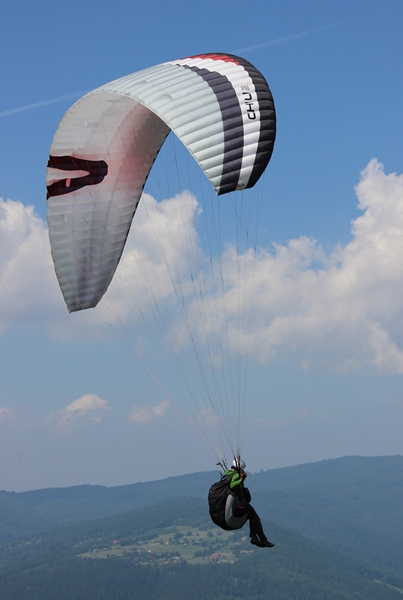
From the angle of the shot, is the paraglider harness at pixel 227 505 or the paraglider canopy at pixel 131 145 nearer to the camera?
the paraglider canopy at pixel 131 145

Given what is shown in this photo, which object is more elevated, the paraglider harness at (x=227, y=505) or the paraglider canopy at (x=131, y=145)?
the paraglider canopy at (x=131, y=145)

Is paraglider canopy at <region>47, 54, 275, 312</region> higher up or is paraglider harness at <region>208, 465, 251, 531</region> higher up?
paraglider canopy at <region>47, 54, 275, 312</region>

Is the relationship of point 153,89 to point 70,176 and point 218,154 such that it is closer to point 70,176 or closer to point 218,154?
point 218,154

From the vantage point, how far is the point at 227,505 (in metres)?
17.0

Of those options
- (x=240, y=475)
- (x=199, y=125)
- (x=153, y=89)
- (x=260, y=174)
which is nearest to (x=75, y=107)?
(x=153, y=89)

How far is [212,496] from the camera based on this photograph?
1706cm

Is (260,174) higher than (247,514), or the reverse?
(260,174)

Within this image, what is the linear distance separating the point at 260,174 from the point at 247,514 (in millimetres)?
7394

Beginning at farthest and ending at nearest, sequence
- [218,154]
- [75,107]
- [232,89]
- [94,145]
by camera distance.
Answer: [94,145]
[75,107]
[232,89]
[218,154]

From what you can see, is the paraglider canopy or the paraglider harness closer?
the paraglider canopy

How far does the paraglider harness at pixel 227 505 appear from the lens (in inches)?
665

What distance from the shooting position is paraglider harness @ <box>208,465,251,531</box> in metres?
16.9

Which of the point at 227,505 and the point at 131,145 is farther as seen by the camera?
the point at 131,145

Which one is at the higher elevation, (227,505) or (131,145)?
(131,145)
